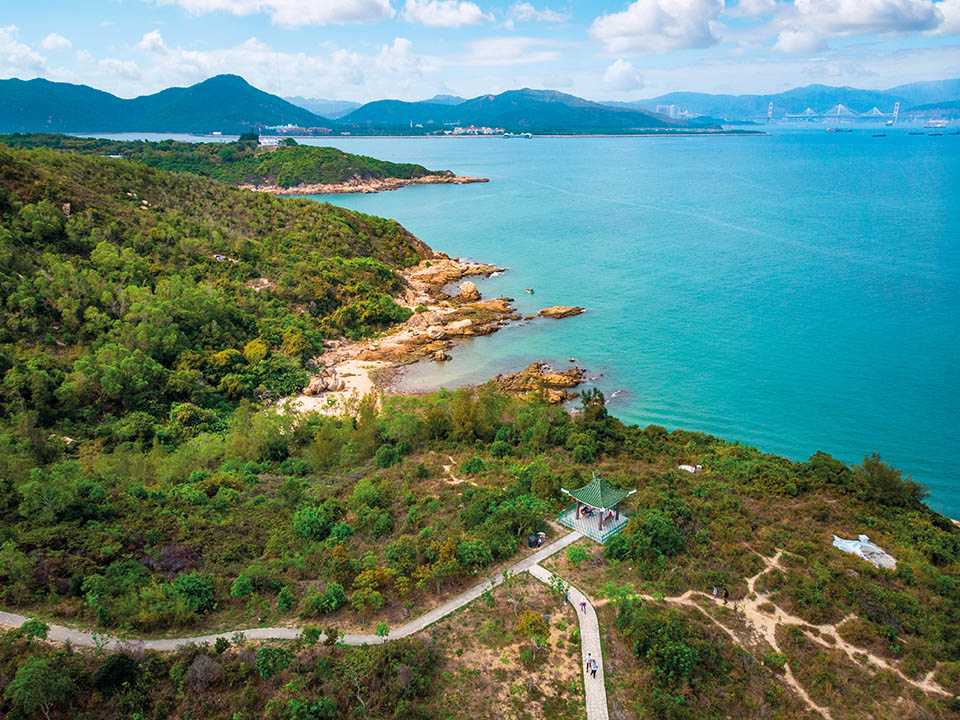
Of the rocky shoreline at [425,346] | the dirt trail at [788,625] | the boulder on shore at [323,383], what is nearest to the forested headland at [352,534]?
the dirt trail at [788,625]

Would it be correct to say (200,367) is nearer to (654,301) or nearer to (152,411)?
(152,411)

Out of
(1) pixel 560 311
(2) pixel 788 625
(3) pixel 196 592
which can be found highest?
(3) pixel 196 592

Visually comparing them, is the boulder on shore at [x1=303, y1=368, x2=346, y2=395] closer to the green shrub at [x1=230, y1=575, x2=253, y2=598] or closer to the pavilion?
the green shrub at [x1=230, y1=575, x2=253, y2=598]

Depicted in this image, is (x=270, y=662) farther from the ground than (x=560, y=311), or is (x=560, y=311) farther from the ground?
(x=270, y=662)

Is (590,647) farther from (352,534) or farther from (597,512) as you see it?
(352,534)

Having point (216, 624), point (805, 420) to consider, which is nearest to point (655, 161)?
point (805, 420)

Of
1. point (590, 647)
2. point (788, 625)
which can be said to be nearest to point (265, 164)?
point (590, 647)

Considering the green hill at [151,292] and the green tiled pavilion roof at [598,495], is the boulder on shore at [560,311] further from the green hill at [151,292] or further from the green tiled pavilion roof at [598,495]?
the green tiled pavilion roof at [598,495]
